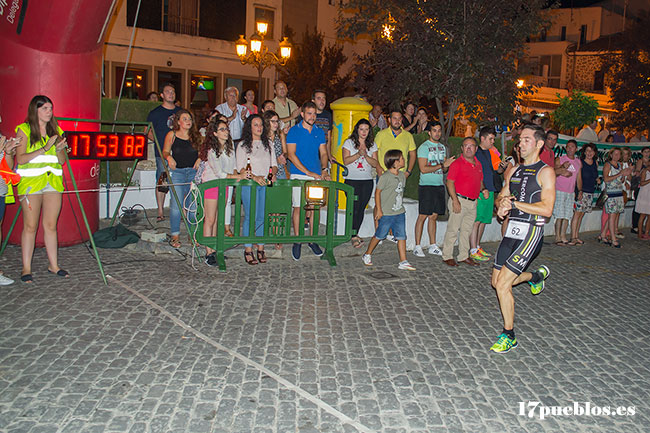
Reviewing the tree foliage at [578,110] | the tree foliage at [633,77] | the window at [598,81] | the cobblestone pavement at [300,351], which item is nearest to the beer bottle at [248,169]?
the cobblestone pavement at [300,351]

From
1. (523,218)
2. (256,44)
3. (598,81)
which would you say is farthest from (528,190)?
(598,81)

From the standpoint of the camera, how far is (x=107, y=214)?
11188mm

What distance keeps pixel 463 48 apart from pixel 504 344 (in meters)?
6.86

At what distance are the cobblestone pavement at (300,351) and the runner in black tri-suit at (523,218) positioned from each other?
18.5 inches

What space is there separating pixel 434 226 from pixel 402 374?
5.30 meters

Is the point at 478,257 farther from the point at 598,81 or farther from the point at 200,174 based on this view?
the point at 598,81

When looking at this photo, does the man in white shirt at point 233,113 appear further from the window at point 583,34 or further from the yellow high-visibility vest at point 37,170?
the window at point 583,34

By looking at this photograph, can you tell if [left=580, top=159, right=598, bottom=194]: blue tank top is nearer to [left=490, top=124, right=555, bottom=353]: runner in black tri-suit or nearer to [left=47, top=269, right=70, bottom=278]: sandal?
[left=490, top=124, right=555, bottom=353]: runner in black tri-suit

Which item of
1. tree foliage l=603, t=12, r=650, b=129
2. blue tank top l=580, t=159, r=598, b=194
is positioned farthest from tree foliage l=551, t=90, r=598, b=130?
blue tank top l=580, t=159, r=598, b=194

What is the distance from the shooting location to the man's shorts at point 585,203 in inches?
489

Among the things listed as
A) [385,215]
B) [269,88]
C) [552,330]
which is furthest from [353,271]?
[269,88]

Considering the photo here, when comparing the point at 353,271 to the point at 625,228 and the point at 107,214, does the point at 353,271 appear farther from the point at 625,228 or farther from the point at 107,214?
the point at 625,228

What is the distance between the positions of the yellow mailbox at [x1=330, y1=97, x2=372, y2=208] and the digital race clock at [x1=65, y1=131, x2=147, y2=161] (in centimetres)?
391

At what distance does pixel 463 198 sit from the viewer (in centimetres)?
948
